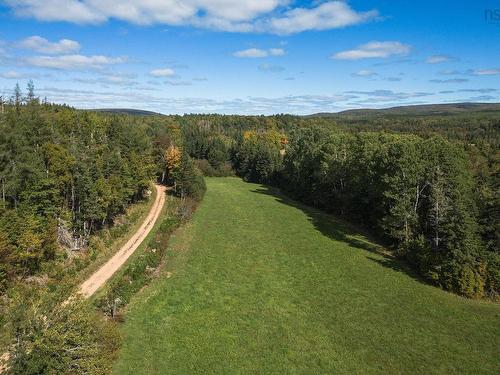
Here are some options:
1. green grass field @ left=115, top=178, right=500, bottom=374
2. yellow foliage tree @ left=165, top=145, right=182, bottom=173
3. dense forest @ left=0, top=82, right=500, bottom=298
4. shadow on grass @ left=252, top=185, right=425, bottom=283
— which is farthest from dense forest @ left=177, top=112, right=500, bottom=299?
yellow foliage tree @ left=165, top=145, right=182, bottom=173

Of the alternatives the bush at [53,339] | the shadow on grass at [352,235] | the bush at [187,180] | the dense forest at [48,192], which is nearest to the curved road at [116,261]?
the bush at [53,339]

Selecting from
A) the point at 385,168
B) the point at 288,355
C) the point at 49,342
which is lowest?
the point at 288,355

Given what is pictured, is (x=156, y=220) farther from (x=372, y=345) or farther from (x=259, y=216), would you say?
(x=372, y=345)

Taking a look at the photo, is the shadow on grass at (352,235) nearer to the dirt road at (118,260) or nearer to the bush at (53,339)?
the dirt road at (118,260)

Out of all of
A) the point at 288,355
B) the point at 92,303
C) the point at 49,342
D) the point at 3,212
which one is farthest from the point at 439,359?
the point at 3,212

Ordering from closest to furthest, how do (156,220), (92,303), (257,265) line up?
(92,303) → (257,265) → (156,220)

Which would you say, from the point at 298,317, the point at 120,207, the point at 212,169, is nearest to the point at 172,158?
the point at 120,207

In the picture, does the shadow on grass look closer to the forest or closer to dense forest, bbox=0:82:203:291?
the forest

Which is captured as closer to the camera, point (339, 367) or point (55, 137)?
point (339, 367)
